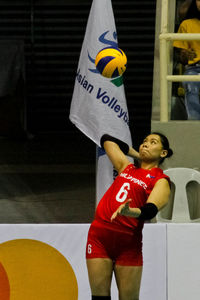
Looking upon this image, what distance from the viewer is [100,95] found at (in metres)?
8.43

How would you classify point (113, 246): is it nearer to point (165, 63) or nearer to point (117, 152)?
point (117, 152)

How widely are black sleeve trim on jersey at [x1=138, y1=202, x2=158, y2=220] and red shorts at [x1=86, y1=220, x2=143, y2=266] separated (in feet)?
1.39

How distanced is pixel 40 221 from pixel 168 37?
4.52 meters

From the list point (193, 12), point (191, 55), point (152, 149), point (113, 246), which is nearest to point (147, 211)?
point (113, 246)

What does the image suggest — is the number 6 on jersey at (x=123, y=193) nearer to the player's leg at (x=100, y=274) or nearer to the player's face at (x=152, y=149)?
the player's face at (x=152, y=149)

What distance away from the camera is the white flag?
8.43m

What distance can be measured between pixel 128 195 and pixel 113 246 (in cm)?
44

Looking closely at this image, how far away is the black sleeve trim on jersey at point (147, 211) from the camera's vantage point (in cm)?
517

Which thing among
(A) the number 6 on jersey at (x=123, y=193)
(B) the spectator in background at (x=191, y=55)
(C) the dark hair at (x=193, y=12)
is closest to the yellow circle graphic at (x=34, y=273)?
(A) the number 6 on jersey at (x=123, y=193)

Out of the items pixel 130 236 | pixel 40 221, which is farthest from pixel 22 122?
pixel 130 236

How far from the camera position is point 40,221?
436 inches

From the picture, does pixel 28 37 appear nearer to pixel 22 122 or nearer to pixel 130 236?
pixel 22 122

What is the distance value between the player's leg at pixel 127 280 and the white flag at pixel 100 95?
301 cm

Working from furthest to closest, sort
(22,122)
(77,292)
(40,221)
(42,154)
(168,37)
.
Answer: (22,122)
(42,154)
(40,221)
(168,37)
(77,292)
